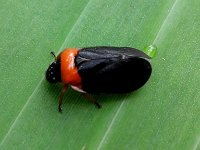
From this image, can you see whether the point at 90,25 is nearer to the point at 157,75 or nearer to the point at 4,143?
the point at 157,75

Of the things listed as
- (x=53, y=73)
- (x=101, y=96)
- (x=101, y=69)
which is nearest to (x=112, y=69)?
(x=101, y=69)

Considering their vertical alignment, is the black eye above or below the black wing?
below

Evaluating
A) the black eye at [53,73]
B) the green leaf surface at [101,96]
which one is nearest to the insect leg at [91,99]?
the green leaf surface at [101,96]

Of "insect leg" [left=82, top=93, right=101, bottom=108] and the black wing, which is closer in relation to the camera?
the black wing

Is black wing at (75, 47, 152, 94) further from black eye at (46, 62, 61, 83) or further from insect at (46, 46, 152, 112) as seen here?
black eye at (46, 62, 61, 83)

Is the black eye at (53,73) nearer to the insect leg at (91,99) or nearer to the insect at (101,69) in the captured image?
the insect at (101,69)

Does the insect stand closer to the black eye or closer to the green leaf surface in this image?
the black eye

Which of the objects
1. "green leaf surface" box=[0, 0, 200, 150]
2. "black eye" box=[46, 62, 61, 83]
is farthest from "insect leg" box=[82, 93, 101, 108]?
"black eye" box=[46, 62, 61, 83]
